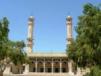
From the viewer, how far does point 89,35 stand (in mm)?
28156

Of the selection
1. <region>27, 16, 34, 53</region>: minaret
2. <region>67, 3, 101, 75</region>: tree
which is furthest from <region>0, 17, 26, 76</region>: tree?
<region>27, 16, 34, 53</region>: minaret

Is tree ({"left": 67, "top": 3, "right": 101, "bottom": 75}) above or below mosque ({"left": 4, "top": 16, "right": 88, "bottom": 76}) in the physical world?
above

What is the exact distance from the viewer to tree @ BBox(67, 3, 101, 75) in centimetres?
2767

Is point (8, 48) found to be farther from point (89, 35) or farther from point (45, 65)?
point (45, 65)

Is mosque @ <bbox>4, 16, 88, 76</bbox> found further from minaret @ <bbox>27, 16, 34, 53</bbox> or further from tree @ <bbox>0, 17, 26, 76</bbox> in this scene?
tree @ <bbox>0, 17, 26, 76</bbox>

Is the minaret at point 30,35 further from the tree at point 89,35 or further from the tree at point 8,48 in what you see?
the tree at point 89,35

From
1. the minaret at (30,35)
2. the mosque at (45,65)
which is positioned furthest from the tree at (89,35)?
the minaret at (30,35)

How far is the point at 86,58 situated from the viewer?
30.6 m

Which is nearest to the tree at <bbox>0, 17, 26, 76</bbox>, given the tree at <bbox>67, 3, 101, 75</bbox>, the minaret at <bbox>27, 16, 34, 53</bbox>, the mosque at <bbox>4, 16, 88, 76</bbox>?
the tree at <bbox>67, 3, 101, 75</bbox>

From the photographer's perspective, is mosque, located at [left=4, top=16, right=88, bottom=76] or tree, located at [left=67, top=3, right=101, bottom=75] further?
mosque, located at [left=4, top=16, right=88, bottom=76]

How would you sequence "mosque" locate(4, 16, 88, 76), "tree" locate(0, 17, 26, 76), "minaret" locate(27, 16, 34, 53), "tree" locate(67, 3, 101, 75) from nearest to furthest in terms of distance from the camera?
"tree" locate(67, 3, 101, 75) → "tree" locate(0, 17, 26, 76) → "mosque" locate(4, 16, 88, 76) → "minaret" locate(27, 16, 34, 53)

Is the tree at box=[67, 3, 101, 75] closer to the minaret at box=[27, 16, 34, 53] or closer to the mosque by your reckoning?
the mosque

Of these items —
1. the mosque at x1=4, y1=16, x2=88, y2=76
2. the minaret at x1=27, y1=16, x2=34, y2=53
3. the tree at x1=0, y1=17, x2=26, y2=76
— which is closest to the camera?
the tree at x1=0, y1=17, x2=26, y2=76

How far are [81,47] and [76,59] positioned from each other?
12.3 ft
